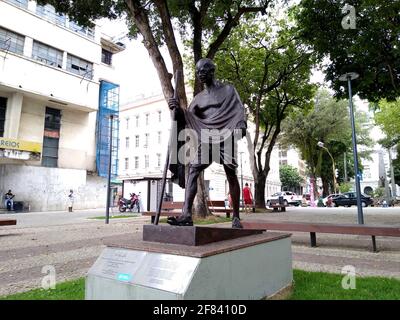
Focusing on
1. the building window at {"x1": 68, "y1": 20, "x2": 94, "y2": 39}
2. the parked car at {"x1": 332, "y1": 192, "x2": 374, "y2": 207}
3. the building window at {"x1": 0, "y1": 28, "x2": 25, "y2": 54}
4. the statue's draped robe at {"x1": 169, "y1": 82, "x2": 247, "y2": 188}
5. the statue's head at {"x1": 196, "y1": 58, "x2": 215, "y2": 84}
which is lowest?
the parked car at {"x1": 332, "y1": 192, "x2": 374, "y2": 207}

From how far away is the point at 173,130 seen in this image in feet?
13.8

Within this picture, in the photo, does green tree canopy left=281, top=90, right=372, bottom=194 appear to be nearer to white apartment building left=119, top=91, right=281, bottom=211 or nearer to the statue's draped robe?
white apartment building left=119, top=91, right=281, bottom=211

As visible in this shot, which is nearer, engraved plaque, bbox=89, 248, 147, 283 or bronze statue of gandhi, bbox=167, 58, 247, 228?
engraved plaque, bbox=89, 248, 147, 283

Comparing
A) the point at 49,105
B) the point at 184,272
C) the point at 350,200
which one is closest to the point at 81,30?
the point at 49,105

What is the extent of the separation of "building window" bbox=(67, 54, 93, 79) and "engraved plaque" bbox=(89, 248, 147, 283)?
29987mm

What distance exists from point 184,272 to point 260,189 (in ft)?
65.6

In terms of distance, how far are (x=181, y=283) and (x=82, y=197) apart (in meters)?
30.3

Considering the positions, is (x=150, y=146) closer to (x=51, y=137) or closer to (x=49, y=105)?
(x=51, y=137)

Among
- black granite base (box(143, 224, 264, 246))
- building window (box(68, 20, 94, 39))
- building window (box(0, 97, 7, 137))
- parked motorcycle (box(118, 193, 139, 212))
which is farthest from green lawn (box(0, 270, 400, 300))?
building window (box(68, 20, 94, 39))

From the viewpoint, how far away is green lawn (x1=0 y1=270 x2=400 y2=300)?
365 centimetres

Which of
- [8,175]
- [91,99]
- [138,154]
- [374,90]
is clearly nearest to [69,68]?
[91,99]

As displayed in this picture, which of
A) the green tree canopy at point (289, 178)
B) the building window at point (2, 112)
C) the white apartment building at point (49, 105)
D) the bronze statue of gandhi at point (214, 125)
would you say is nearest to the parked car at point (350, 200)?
the white apartment building at point (49, 105)

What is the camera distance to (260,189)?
22.2 meters
